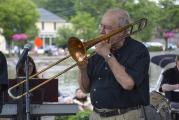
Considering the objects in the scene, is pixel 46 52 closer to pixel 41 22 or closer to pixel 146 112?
pixel 41 22

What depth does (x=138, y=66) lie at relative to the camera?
4.34 meters

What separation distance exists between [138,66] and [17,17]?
2359 inches

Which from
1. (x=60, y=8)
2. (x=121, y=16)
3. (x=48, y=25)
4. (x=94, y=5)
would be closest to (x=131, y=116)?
(x=121, y=16)

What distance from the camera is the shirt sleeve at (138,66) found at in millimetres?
4305

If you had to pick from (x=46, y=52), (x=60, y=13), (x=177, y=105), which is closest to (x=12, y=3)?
(x=46, y=52)

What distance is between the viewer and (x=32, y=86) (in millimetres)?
5555

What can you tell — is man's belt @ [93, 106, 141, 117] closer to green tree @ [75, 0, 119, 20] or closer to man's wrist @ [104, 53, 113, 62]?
man's wrist @ [104, 53, 113, 62]

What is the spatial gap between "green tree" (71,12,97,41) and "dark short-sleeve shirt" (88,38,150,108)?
5160cm

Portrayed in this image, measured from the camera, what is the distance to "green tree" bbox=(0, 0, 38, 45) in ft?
200

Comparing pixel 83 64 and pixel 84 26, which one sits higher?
pixel 84 26

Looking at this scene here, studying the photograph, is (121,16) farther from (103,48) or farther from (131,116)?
(131,116)

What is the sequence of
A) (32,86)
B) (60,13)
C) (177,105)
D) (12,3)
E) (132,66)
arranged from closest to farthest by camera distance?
(132,66)
(32,86)
(177,105)
(12,3)
(60,13)

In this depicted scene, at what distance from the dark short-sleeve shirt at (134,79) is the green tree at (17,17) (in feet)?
179

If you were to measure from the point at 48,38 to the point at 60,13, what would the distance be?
7.56m
